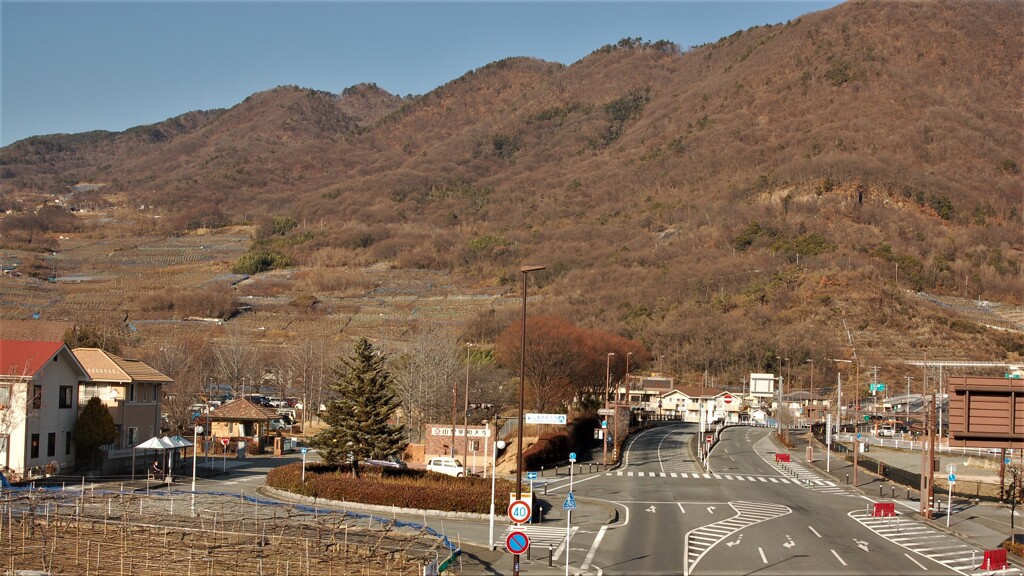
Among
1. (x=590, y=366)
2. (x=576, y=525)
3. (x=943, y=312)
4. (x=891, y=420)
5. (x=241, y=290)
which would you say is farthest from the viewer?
(x=241, y=290)

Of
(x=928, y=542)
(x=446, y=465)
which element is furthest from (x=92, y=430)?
(x=928, y=542)

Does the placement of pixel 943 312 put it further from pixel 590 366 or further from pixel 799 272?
pixel 590 366

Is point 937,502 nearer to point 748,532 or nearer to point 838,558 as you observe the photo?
point 748,532

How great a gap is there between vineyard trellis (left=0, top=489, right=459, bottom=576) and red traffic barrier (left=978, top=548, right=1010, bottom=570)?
15.4 metres

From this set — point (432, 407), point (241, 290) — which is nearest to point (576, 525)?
point (432, 407)

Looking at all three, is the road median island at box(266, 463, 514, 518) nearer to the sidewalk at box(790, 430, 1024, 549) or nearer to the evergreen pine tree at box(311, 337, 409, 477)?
the evergreen pine tree at box(311, 337, 409, 477)

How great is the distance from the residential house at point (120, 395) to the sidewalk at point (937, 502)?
35958 millimetres

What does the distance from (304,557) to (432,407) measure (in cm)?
4766

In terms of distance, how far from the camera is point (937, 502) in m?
45.2

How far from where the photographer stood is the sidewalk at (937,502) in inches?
1527

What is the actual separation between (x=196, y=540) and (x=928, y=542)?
24.5 m

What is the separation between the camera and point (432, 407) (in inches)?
2911

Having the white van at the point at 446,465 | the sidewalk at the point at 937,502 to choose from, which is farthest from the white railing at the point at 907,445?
the white van at the point at 446,465

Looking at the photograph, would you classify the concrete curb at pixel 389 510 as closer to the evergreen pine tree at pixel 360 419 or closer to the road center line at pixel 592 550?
the road center line at pixel 592 550
